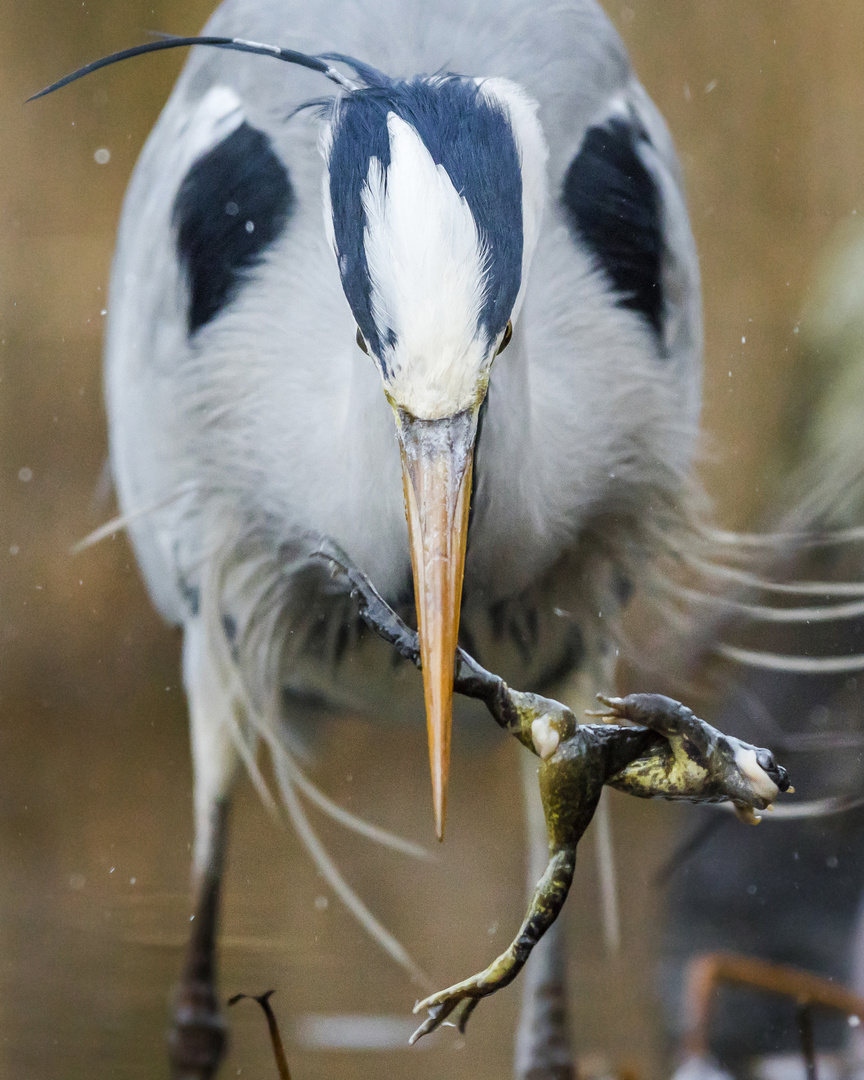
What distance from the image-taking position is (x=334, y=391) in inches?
22.7

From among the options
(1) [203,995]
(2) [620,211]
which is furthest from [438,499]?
(1) [203,995]

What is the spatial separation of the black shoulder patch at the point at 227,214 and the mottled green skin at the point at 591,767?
1.02ft

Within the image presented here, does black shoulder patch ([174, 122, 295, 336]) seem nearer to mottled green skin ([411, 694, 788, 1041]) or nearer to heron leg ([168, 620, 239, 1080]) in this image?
heron leg ([168, 620, 239, 1080])

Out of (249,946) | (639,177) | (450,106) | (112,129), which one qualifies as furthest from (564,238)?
(249,946)

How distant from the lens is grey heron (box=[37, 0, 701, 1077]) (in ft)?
1.85

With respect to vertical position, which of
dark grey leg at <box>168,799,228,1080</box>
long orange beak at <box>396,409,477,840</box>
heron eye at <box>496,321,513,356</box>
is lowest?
dark grey leg at <box>168,799,228,1080</box>

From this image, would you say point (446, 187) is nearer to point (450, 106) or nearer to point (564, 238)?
point (450, 106)

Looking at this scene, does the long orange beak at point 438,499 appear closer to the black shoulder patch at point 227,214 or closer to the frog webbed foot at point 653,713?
the frog webbed foot at point 653,713

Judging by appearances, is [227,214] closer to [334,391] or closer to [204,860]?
[334,391]

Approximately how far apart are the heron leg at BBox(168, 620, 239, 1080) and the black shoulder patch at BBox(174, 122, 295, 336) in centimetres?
20

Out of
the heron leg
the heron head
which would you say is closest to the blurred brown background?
the heron leg

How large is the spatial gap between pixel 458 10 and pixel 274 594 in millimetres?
326

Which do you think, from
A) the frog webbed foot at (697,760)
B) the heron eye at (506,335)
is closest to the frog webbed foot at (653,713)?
the frog webbed foot at (697,760)

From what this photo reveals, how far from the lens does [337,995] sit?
0.70m
